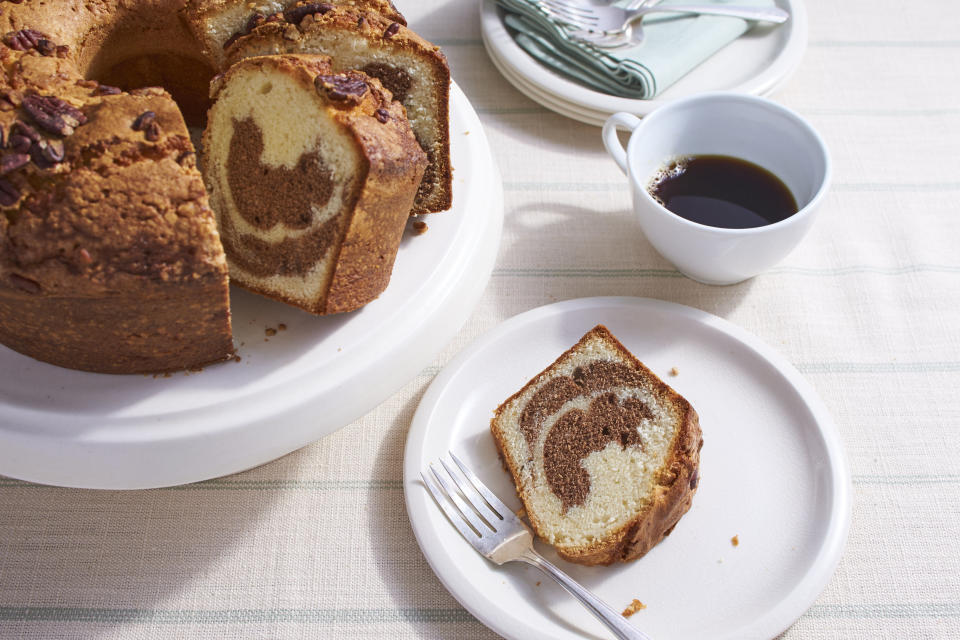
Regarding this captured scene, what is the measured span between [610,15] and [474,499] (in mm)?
1534

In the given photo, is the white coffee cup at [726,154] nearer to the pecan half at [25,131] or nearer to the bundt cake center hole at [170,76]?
the bundt cake center hole at [170,76]

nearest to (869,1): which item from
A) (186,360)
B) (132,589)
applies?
(186,360)

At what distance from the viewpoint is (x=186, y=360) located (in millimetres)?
1340

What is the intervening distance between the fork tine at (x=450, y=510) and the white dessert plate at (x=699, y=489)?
13mm

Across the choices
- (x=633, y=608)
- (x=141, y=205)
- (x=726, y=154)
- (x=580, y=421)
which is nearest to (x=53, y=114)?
(x=141, y=205)

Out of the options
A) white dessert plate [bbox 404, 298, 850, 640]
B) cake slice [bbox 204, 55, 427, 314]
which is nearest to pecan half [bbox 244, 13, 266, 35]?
cake slice [bbox 204, 55, 427, 314]

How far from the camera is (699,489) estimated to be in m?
1.55

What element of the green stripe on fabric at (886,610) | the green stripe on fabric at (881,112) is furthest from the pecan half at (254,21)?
the green stripe on fabric at (881,112)

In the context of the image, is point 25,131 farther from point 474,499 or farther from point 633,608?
point 633,608

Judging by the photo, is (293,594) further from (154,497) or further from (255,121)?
(255,121)

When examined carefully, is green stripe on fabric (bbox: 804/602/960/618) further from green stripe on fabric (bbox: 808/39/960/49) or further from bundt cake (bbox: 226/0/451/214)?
green stripe on fabric (bbox: 808/39/960/49)

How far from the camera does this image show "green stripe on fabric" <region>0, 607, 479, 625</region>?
56.7 inches

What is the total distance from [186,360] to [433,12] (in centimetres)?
169

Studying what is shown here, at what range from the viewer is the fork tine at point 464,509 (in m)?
1.46
